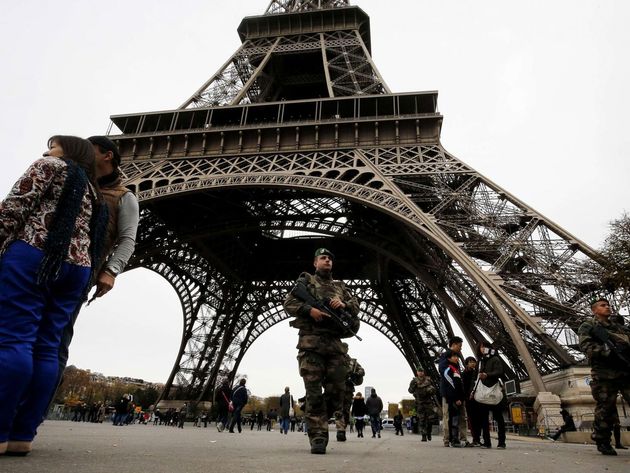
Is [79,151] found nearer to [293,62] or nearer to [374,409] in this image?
[374,409]

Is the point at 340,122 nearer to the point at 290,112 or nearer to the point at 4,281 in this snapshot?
the point at 290,112

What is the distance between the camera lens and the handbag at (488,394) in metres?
6.11

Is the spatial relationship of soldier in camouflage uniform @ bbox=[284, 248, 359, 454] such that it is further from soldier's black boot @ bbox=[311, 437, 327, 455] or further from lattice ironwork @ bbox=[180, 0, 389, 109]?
lattice ironwork @ bbox=[180, 0, 389, 109]

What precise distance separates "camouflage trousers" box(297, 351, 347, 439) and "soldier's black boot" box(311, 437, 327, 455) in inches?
1.7

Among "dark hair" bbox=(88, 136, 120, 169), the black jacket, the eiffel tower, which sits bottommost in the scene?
the black jacket

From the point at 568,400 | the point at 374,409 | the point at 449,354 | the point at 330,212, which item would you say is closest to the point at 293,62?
the point at 330,212

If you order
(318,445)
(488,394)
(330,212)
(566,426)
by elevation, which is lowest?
(318,445)

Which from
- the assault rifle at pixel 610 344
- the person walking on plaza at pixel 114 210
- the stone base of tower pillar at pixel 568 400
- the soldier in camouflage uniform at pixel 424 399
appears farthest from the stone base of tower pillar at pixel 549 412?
the person walking on plaza at pixel 114 210

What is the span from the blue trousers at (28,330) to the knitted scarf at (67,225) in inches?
2.2

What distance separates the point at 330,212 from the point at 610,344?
56.6 ft

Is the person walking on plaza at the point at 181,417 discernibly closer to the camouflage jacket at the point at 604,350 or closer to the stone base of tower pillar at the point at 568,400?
the stone base of tower pillar at the point at 568,400

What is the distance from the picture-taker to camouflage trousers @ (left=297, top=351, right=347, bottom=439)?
4161 millimetres

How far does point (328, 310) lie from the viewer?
433 cm

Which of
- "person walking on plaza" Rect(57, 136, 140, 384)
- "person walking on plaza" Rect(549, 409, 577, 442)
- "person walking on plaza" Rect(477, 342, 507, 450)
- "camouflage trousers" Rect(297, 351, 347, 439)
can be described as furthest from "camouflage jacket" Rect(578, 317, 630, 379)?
"person walking on plaza" Rect(549, 409, 577, 442)
